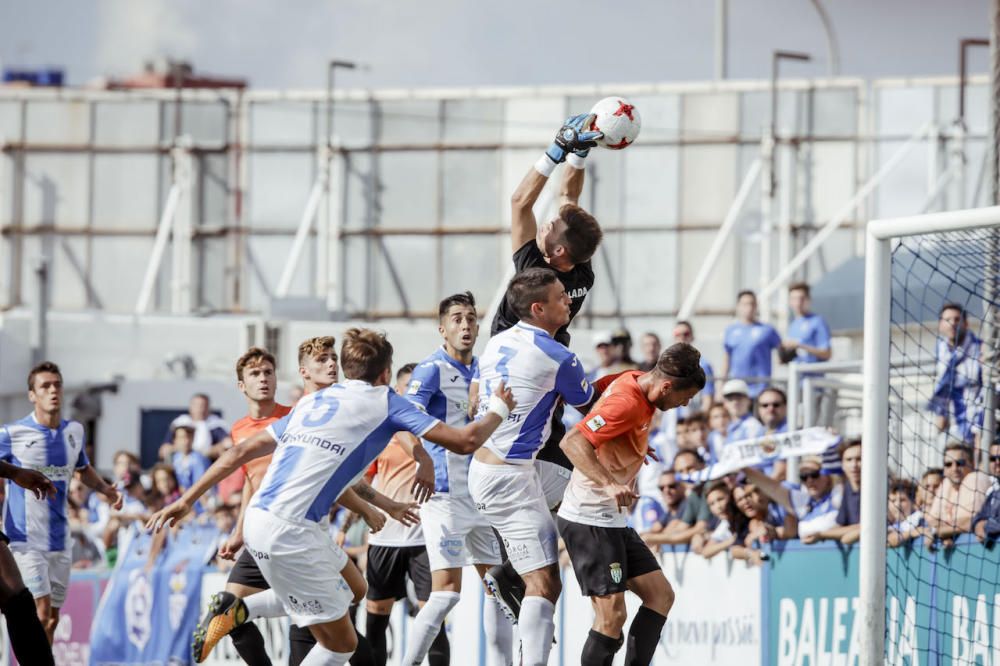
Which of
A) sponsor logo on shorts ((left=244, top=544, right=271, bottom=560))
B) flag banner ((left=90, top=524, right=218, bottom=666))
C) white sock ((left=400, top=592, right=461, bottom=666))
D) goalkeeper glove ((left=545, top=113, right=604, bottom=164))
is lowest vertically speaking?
flag banner ((left=90, top=524, right=218, bottom=666))

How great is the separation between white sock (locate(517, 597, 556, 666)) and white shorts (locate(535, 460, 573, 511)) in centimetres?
81

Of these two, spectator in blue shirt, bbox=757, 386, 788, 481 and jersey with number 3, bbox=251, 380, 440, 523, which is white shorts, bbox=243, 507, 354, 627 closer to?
jersey with number 3, bbox=251, 380, 440, 523

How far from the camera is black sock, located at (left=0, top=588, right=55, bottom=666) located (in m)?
10.5

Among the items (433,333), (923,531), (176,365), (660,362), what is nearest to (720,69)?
(433,333)

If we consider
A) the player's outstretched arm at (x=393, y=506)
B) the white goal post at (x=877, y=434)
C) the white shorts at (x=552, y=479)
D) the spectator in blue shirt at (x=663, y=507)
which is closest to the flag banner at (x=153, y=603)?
the spectator in blue shirt at (x=663, y=507)

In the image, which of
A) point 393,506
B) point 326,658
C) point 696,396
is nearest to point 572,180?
point 393,506

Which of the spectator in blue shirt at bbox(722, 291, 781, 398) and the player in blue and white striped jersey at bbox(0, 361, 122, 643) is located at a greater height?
the spectator in blue shirt at bbox(722, 291, 781, 398)

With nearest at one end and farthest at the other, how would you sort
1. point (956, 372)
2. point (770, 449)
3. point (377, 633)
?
point (377, 633) → point (770, 449) → point (956, 372)

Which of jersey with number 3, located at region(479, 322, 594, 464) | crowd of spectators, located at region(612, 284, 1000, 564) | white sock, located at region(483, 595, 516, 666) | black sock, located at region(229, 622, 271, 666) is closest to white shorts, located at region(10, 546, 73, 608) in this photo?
black sock, located at region(229, 622, 271, 666)

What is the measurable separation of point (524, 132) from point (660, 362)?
23.3 meters

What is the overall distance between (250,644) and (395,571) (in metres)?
1.32

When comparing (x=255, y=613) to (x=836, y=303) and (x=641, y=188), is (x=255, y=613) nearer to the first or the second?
(x=836, y=303)

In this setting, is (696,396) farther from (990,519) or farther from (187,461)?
(187,461)

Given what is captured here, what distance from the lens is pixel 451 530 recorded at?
10.3 meters
